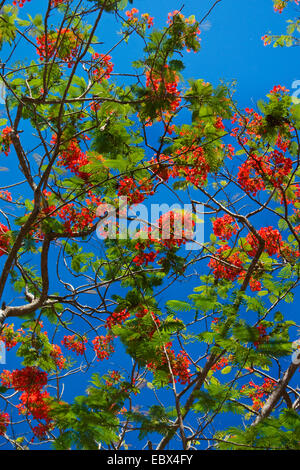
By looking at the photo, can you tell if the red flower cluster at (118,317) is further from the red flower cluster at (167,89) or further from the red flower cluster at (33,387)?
the red flower cluster at (167,89)

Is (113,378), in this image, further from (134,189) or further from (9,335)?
(134,189)

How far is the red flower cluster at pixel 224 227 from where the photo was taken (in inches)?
267

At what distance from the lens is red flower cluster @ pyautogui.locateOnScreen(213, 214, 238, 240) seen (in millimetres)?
6770

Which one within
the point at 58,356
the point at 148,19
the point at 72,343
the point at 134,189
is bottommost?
the point at 58,356

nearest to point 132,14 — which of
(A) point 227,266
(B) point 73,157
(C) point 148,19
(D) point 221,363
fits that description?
(C) point 148,19

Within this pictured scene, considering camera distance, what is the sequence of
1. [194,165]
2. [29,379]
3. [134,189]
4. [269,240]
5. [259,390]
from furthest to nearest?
[259,390] → [269,240] → [194,165] → [29,379] → [134,189]

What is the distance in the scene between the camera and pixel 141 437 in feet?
11.7

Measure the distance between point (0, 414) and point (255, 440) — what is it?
3.58 meters

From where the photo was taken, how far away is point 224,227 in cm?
677

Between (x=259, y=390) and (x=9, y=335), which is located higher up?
(x=9, y=335)

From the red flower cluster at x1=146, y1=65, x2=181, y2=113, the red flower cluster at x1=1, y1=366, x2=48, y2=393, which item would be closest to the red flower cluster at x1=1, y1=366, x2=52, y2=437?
the red flower cluster at x1=1, y1=366, x2=48, y2=393

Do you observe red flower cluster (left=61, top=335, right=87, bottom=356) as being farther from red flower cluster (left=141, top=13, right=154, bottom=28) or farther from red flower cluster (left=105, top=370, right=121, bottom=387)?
red flower cluster (left=141, top=13, right=154, bottom=28)
